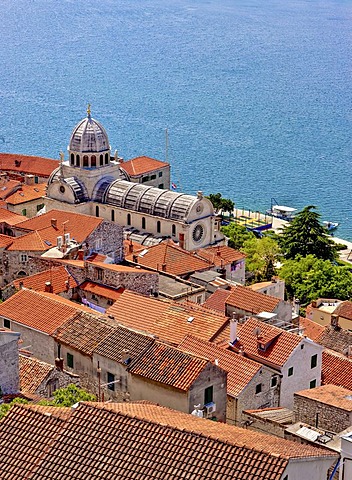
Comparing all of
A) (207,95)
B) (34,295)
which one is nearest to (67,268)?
(34,295)

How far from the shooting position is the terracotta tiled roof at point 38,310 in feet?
116

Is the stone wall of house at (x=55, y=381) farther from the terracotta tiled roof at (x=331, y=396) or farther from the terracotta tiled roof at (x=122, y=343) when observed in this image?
the terracotta tiled roof at (x=331, y=396)

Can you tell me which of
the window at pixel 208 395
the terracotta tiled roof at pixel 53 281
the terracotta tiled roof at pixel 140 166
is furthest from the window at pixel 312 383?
the terracotta tiled roof at pixel 140 166

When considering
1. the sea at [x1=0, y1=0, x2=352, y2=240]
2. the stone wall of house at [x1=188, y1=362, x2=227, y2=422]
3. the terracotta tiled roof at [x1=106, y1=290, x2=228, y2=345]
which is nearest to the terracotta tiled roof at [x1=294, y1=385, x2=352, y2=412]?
the stone wall of house at [x1=188, y1=362, x2=227, y2=422]

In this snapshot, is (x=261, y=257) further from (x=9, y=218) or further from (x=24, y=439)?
(x=24, y=439)

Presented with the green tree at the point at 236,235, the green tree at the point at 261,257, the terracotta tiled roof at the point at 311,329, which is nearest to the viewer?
the terracotta tiled roof at the point at 311,329

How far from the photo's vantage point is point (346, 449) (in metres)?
22.3

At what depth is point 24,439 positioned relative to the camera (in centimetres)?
2156

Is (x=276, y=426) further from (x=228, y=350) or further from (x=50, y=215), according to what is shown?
(x=50, y=215)

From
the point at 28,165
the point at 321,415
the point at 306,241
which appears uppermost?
the point at 321,415

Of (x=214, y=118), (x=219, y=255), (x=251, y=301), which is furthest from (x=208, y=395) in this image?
(x=214, y=118)

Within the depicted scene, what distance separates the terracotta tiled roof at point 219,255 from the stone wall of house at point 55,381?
22.5 m

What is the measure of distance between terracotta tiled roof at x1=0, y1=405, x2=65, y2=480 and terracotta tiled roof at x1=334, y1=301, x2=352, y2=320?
1120 inches

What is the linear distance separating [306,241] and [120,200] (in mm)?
14882
